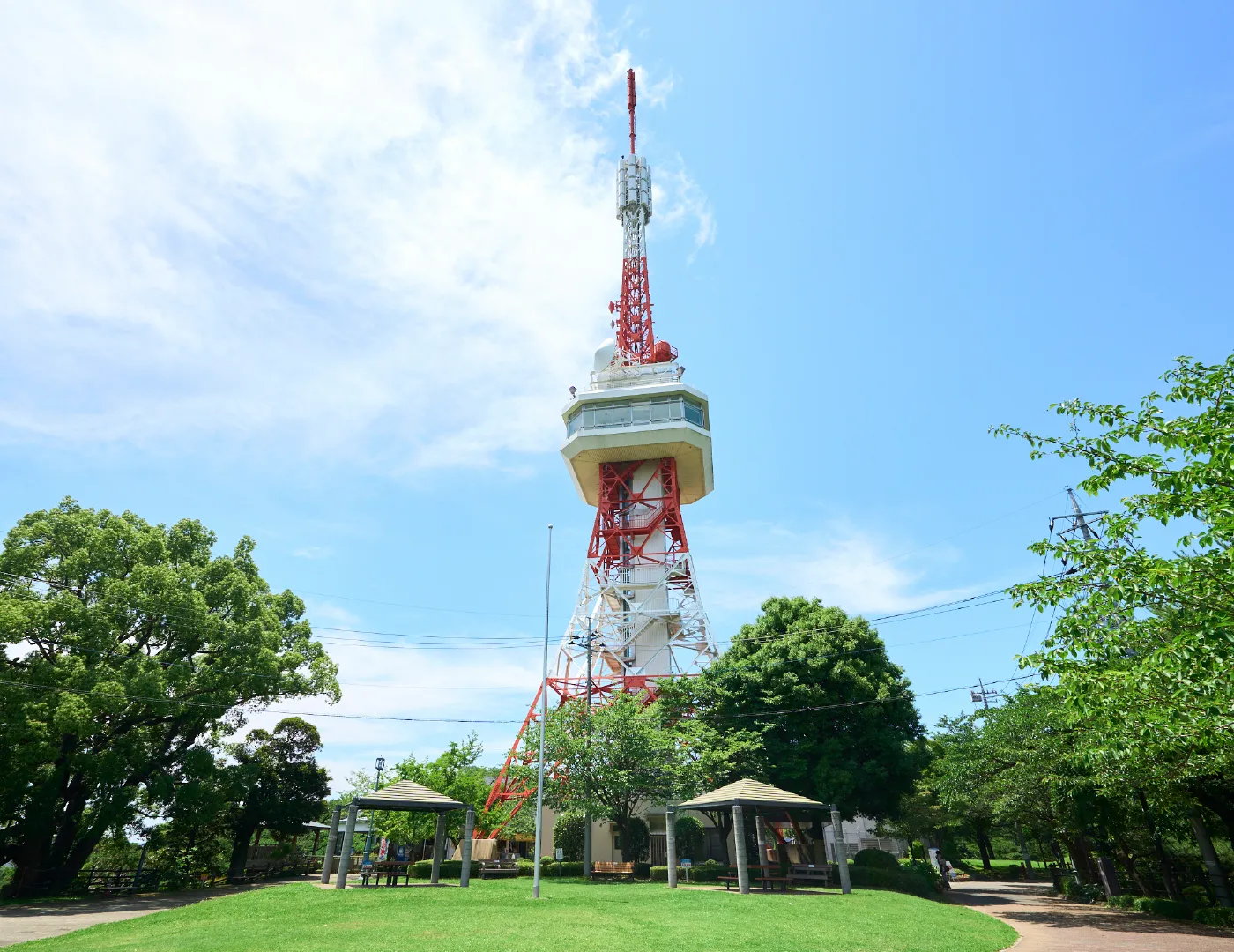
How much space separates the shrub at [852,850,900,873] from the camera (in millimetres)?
26266

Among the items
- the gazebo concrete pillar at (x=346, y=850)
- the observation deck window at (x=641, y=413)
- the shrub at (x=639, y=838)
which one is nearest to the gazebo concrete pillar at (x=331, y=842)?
the gazebo concrete pillar at (x=346, y=850)

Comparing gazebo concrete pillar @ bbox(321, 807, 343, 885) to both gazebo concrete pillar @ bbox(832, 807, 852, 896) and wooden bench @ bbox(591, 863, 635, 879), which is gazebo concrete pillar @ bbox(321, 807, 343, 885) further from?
gazebo concrete pillar @ bbox(832, 807, 852, 896)

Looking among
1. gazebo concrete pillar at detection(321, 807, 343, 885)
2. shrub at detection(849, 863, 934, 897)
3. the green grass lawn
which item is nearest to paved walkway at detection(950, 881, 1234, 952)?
the green grass lawn

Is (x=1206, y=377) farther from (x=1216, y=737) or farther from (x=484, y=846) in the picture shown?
(x=484, y=846)

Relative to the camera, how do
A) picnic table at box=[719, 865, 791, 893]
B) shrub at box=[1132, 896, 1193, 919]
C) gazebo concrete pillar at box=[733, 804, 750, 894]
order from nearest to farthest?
1. shrub at box=[1132, 896, 1193, 919]
2. gazebo concrete pillar at box=[733, 804, 750, 894]
3. picnic table at box=[719, 865, 791, 893]

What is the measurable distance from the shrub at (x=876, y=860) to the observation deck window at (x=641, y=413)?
25511mm

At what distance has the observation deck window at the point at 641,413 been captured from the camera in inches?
1768

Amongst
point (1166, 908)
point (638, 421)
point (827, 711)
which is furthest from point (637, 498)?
point (1166, 908)

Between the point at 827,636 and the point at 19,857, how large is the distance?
102 ft

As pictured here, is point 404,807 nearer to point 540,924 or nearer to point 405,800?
point 405,800

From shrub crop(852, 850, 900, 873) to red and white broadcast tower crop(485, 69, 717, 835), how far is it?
47.0ft

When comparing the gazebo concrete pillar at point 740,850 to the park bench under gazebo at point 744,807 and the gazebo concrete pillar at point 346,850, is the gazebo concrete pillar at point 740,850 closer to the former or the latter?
the park bench under gazebo at point 744,807

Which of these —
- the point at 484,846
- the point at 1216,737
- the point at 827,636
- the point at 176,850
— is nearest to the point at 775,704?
the point at 827,636

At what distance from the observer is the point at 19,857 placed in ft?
81.7
